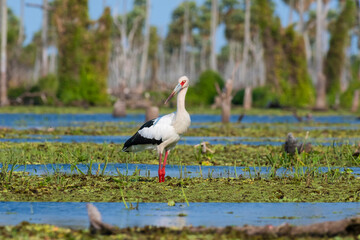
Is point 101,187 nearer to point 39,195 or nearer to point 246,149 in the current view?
point 39,195

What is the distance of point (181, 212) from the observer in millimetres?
8219

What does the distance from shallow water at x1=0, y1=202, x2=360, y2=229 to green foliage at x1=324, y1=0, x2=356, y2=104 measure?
54.5 m

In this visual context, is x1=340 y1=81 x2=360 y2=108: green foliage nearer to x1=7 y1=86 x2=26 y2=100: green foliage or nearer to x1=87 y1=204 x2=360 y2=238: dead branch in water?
x1=7 y1=86 x2=26 y2=100: green foliage

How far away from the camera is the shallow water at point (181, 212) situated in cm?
758

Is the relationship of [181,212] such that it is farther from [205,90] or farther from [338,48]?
[338,48]

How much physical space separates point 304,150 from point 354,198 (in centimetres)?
546

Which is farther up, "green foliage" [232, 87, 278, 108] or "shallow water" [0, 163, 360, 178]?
"shallow water" [0, 163, 360, 178]

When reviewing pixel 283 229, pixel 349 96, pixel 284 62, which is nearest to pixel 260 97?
pixel 284 62

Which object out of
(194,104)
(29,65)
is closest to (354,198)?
(194,104)

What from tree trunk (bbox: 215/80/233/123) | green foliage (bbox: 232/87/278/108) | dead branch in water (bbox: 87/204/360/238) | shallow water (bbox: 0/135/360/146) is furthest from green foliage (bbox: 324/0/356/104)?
dead branch in water (bbox: 87/204/360/238)

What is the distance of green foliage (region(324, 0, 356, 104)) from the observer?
62750 mm

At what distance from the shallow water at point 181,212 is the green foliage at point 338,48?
54457 millimetres

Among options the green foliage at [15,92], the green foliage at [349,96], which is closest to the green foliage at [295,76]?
the green foliage at [349,96]

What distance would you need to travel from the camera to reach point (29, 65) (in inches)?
5246
